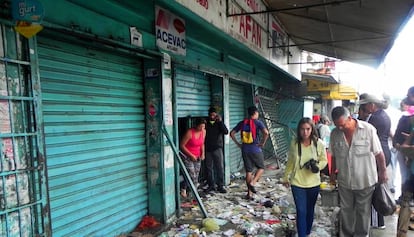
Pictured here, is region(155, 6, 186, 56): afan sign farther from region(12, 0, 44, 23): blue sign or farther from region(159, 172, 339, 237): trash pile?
region(159, 172, 339, 237): trash pile

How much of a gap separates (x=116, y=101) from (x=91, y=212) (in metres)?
1.41

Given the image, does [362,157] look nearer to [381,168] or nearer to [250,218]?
[381,168]

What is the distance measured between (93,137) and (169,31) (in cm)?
209

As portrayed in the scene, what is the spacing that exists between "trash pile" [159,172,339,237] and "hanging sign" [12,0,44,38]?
306 cm

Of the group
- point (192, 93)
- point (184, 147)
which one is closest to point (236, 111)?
point (192, 93)

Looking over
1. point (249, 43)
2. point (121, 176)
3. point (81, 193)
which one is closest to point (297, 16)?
point (249, 43)

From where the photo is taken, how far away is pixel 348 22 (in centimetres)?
750

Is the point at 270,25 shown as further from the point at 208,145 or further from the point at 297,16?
the point at 208,145

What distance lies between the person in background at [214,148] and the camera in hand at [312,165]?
284 centimetres

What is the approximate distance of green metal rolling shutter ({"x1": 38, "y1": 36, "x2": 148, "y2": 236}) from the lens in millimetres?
3168

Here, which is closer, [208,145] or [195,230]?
[195,230]

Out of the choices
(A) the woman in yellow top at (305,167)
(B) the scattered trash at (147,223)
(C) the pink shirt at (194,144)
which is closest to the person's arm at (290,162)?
(A) the woman in yellow top at (305,167)

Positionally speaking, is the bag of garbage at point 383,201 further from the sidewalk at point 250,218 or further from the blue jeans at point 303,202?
the sidewalk at point 250,218

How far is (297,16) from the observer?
26.0 ft
